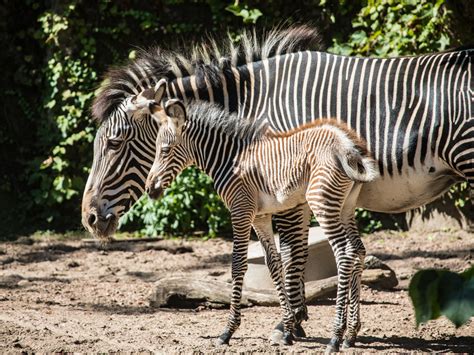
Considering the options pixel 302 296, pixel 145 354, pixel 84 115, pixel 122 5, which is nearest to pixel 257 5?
pixel 122 5

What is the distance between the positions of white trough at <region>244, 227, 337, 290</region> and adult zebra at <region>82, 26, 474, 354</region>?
142cm

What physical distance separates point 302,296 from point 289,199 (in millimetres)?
951

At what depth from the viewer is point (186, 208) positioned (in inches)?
436

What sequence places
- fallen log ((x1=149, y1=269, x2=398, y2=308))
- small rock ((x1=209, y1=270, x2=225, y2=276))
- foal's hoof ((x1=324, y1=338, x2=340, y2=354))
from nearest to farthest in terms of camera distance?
foal's hoof ((x1=324, y1=338, x2=340, y2=354)) → fallen log ((x1=149, y1=269, x2=398, y2=308)) → small rock ((x1=209, y1=270, x2=225, y2=276))

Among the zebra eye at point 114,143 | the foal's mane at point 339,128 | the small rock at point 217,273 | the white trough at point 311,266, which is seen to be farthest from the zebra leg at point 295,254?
the small rock at point 217,273

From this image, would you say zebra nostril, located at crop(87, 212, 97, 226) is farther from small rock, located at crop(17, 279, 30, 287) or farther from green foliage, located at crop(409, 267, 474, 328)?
green foliage, located at crop(409, 267, 474, 328)

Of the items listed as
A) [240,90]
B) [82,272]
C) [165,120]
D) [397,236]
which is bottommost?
[82,272]

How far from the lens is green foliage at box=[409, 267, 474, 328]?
1.09 m

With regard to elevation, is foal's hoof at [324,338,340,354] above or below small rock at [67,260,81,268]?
above

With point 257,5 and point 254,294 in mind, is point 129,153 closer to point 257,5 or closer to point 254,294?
point 254,294

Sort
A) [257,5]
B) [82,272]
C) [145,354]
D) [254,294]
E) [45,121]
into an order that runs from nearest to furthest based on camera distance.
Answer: [145,354], [254,294], [82,272], [257,5], [45,121]

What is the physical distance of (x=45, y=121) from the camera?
11.9 m

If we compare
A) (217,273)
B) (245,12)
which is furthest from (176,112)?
(245,12)

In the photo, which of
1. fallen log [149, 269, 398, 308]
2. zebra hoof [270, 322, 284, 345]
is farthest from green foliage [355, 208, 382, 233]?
zebra hoof [270, 322, 284, 345]
